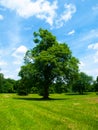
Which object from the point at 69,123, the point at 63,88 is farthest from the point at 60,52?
the point at 69,123

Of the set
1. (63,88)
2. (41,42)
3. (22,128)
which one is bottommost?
(22,128)

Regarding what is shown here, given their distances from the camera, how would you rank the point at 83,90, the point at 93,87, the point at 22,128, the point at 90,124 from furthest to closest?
the point at 93,87 → the point at 83,90 → the point at 90,124 → the point at 22,128

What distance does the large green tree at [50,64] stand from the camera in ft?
202

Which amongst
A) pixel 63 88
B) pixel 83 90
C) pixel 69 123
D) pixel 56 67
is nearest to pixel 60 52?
pixel 56 67

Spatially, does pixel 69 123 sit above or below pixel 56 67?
below

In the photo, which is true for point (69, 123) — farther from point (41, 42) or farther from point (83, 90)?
point (83, 90)

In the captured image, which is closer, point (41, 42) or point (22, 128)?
point (22, 128)

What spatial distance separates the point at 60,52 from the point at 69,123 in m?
43.9

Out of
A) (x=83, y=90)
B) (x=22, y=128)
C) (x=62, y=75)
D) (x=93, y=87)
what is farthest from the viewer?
(x=93, y=87)

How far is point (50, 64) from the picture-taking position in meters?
62.2

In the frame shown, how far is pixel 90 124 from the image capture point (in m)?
20.0

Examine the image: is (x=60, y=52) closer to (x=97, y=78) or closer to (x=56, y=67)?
(x=56, y=67)

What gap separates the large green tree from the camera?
2422 inches

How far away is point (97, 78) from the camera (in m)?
153
